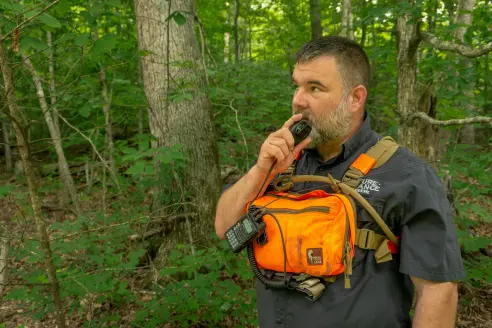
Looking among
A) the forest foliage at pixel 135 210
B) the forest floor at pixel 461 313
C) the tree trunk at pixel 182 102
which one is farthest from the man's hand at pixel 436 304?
the tree trunk at pixel 182 102

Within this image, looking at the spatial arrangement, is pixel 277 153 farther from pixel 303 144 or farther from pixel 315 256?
pixel 315 256

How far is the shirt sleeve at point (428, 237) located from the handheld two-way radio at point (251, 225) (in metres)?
0.58

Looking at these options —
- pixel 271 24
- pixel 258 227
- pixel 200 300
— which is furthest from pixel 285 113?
pixel 271 24

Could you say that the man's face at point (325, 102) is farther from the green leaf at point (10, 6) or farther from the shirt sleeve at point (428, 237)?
the green leaf at point (10, 6)

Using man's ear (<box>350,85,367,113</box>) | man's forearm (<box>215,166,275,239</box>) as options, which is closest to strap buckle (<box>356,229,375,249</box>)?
man's forearm (<box>215,166,275,239</box>)

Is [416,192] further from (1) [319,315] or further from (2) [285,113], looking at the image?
(2) [285,113]

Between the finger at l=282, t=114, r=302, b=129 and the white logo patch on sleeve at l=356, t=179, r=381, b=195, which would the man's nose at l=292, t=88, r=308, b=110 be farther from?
the white logo patch on sleeve at l=356, t=179, r=381, b=195

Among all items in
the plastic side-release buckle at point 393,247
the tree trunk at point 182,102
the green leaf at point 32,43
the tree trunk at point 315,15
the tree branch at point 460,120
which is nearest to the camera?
the plastic side-release buckle at point 393,247

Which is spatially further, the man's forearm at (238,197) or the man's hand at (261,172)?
the man's forearm at (238,197)

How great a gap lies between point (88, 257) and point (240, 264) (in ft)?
5.40

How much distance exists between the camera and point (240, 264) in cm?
357

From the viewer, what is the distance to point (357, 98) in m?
1.91

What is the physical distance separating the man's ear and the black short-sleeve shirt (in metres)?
0.36

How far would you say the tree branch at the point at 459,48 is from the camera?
2.90 metres
